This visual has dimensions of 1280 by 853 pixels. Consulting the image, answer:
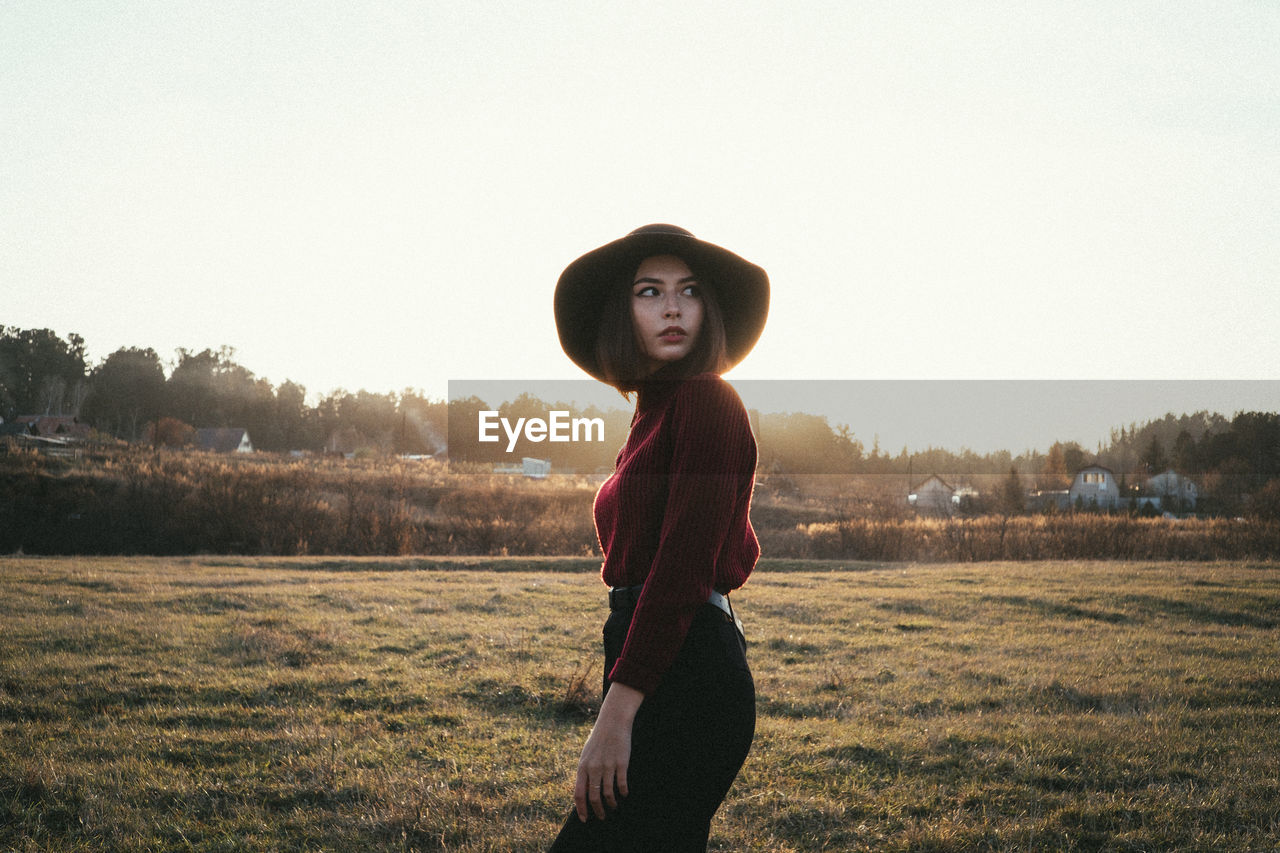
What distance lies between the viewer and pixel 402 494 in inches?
1000

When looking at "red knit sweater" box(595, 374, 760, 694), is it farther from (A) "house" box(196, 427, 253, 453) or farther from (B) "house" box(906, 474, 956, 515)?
(A) "house" box(196, 427, 253, 453)

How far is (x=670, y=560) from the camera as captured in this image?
4.55ft

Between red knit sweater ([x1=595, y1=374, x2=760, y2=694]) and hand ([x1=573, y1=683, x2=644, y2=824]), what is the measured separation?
0.04m

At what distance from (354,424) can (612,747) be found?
84.6 m

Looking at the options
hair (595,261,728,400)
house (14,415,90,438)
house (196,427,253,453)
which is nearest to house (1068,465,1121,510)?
hair (595,261,728,400)

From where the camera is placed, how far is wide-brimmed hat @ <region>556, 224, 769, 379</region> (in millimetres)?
1774

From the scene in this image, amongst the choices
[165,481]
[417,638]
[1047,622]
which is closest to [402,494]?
[165,481]

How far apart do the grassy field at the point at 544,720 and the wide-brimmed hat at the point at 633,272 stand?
2.77 meters

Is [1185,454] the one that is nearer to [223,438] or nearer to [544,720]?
[544,720]

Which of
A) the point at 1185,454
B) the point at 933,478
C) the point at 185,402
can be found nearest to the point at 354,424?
the point at 185,402

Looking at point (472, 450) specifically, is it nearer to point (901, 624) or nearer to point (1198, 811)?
point (901, 624)

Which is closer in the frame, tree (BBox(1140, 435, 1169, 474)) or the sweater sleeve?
the sweater sleeve

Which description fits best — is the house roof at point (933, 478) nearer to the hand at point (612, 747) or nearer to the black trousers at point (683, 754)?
the black trousers at point (683, 754)

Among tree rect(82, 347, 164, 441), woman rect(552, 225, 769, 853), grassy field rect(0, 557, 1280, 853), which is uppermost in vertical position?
tree rect(82, 347, 164, 441)
